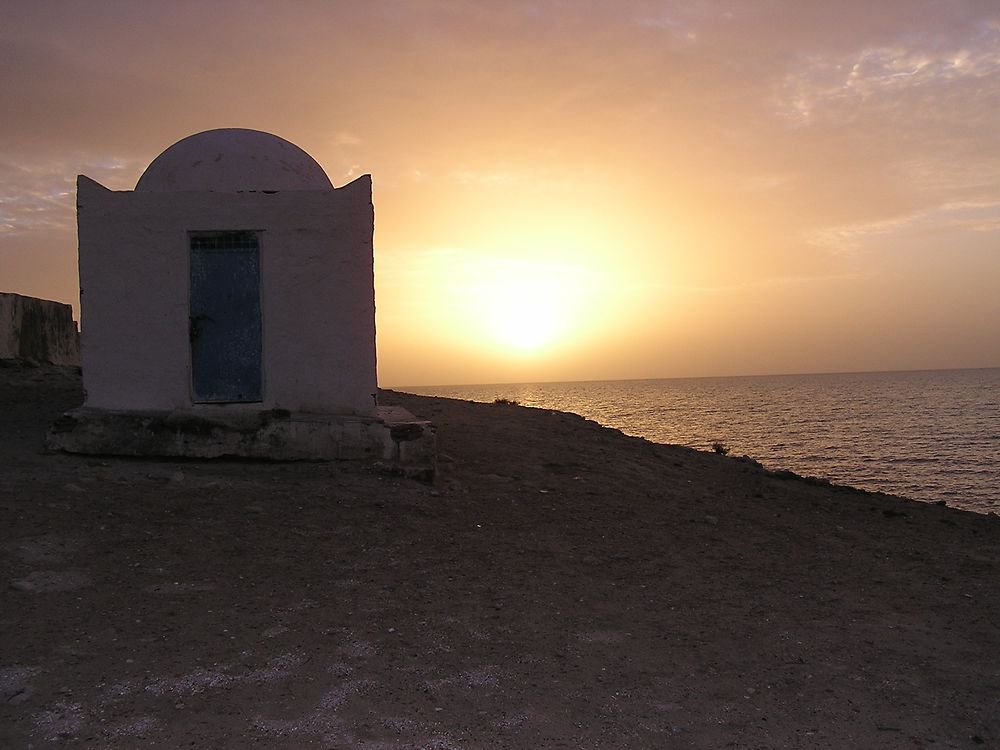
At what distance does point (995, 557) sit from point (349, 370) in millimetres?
7271

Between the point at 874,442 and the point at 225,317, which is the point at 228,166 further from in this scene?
the point at 874,442

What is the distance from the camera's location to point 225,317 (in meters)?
8.47

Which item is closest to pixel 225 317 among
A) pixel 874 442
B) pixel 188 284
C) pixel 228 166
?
pixel 188 284

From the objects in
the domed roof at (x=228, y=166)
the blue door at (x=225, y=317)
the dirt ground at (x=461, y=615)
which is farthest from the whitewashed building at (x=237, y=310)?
the dirt ground at (x=461, y=615)

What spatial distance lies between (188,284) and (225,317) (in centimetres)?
57

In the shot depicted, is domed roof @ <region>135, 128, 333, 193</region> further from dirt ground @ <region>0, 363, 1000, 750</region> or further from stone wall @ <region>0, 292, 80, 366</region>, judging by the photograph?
stone wall @ <region>0, 292, 80, 366</region>

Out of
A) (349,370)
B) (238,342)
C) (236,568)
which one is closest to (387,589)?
(236,568)

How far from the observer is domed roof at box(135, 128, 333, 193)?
347 inches

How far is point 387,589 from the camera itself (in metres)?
5.50

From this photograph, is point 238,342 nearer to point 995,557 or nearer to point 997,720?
point 997,720

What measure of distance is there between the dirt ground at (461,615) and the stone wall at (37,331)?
5854 mm

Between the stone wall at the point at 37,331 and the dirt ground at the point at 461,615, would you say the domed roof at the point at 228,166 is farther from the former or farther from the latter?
the stone wall at the point at 37,331

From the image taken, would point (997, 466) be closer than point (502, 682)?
No

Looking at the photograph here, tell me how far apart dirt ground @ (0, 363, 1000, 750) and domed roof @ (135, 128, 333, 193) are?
338 centimetres
